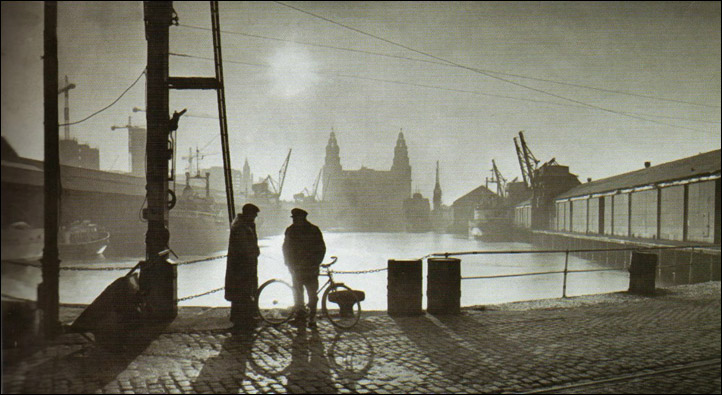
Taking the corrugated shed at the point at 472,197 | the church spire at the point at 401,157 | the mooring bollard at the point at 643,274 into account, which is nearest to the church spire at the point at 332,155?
the church spire at the point at 401,157

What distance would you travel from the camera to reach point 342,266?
39375mm

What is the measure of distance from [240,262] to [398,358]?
3.01 metres

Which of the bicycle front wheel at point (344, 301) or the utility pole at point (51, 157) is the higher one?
the utility pole at point (51, 157)

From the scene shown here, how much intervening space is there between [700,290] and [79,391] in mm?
13020

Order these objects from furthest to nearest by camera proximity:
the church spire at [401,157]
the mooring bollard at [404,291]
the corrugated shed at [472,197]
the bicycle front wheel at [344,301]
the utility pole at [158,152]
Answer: the church spire at [401,157] → the corrugated shed at [472,197] → the mooring bollard at [404,291] → the bicycle front wheel at [344,301] → the utility pole at [158,152]

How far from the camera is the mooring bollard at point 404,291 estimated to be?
7.67 meters

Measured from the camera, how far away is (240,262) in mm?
6926

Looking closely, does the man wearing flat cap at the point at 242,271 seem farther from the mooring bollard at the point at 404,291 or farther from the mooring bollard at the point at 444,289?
the mooring bollard at the point at 444,289

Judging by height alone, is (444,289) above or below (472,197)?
below

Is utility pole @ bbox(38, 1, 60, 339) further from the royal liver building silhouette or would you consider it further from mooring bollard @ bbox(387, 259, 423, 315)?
the royal liver building silhouette

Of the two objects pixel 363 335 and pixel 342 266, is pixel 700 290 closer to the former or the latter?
pixel 363 335

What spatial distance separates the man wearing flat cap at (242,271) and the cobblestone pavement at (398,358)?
0.36 m

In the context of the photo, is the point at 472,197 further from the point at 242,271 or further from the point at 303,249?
the point at 242,271

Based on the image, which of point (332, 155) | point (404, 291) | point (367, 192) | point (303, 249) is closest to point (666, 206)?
point (404, 291)
